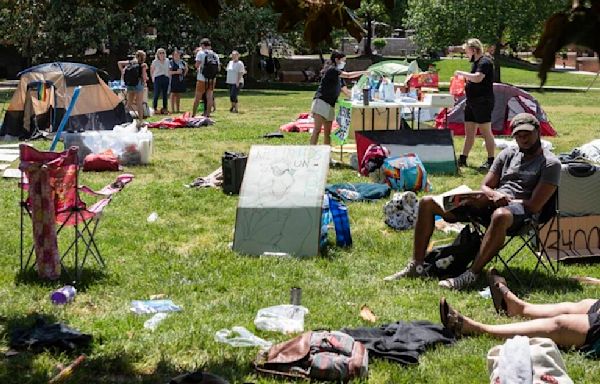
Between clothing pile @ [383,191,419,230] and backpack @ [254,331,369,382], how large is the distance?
3.51 metres

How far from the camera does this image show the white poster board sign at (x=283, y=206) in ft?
23.3

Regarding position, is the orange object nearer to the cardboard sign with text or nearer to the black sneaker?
the black sneaker

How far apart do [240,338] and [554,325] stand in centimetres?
179

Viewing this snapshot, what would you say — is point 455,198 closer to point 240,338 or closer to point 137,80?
point 240,338

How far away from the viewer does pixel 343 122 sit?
42.7 feet

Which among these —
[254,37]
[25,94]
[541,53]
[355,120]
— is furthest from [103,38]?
[541,53]

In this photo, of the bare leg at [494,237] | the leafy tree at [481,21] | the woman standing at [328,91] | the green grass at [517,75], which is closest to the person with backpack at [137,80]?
the woman standing at [328,91]

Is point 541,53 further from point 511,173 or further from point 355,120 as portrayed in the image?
point 355,120

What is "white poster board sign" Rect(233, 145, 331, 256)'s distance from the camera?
7.11 metres

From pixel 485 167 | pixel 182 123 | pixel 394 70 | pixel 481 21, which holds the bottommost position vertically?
pixel 182 123

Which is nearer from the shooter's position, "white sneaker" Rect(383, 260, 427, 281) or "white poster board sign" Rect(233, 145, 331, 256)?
"white sneaker" Rect(383, 260, 427, 281)

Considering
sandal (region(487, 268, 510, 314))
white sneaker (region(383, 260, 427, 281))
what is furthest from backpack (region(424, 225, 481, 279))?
sandal (region(487, 268, 510, 314))

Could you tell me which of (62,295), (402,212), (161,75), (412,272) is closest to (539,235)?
(412,272)

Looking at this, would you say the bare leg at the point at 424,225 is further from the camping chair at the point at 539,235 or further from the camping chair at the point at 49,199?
the camping chair at the point at 49,199
